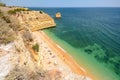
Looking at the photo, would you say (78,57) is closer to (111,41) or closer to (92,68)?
(92,68)

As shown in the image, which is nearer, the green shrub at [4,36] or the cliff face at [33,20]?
the green shrub at [4,36]

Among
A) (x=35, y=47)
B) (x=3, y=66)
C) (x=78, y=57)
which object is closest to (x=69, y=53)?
(x=78, y=57)

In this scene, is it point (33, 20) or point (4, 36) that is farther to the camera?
point (33, 20)

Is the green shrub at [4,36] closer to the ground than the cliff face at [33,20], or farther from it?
farther from it

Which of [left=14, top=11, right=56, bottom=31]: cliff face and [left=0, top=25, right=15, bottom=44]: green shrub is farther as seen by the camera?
[left=14, top=11, right=56, bottom=31]: cliff face

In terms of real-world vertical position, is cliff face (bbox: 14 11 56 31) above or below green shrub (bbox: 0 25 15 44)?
below

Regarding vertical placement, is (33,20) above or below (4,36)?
below

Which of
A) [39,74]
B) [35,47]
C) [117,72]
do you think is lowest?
[117,72]

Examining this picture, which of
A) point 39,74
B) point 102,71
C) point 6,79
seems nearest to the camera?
point 6,79
